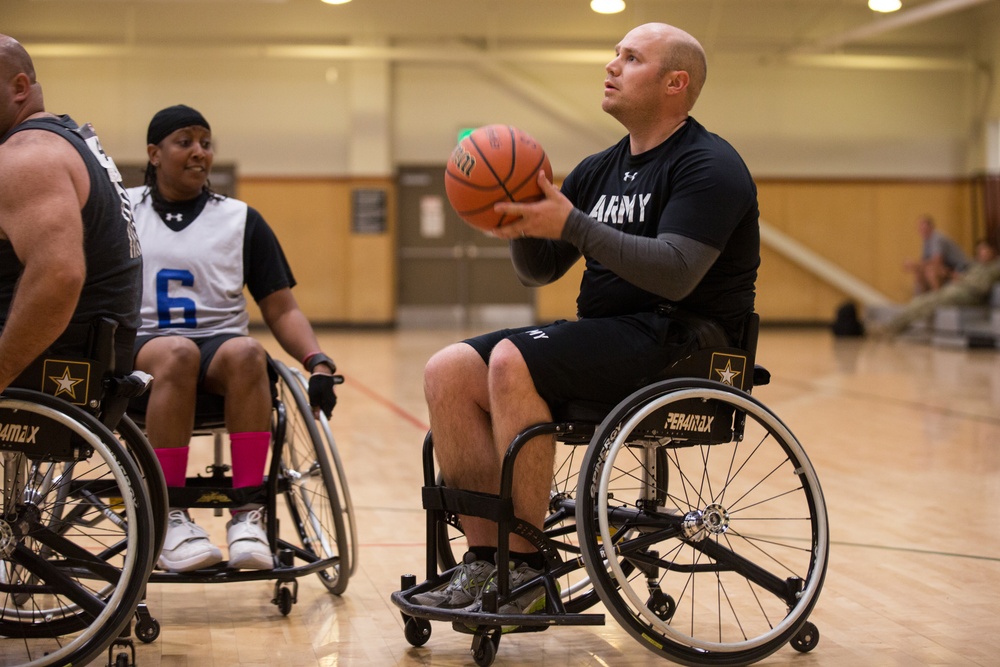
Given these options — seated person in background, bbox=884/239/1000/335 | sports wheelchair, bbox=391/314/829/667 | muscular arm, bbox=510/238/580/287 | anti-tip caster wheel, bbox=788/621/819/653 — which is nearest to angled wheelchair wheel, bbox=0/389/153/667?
sports wheelchair, bbox=391/314/829/667

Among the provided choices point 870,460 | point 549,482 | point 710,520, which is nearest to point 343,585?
point 549,482

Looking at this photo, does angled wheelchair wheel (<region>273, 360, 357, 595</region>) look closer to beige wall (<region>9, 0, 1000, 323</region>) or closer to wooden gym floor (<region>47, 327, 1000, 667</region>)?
wooden gym floor (<region>47, 327, 1000, 667</region>)

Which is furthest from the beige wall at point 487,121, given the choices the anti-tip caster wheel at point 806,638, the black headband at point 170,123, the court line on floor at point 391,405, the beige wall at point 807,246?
the anti-tip caster wheel at point 806,638

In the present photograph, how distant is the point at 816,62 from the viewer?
13.6 meters

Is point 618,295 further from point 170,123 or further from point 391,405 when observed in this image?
point 391,405

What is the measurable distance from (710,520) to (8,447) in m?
1.22

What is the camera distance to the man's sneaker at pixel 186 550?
237 centimetres

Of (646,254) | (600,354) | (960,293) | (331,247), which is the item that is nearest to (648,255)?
(646,254)

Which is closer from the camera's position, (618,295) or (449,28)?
(618,295)

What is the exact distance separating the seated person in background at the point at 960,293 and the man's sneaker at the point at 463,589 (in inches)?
400

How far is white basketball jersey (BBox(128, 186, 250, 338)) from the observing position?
2715mm

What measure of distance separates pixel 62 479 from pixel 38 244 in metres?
0.49

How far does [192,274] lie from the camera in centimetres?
274

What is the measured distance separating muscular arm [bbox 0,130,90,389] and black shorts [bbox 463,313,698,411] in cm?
77
